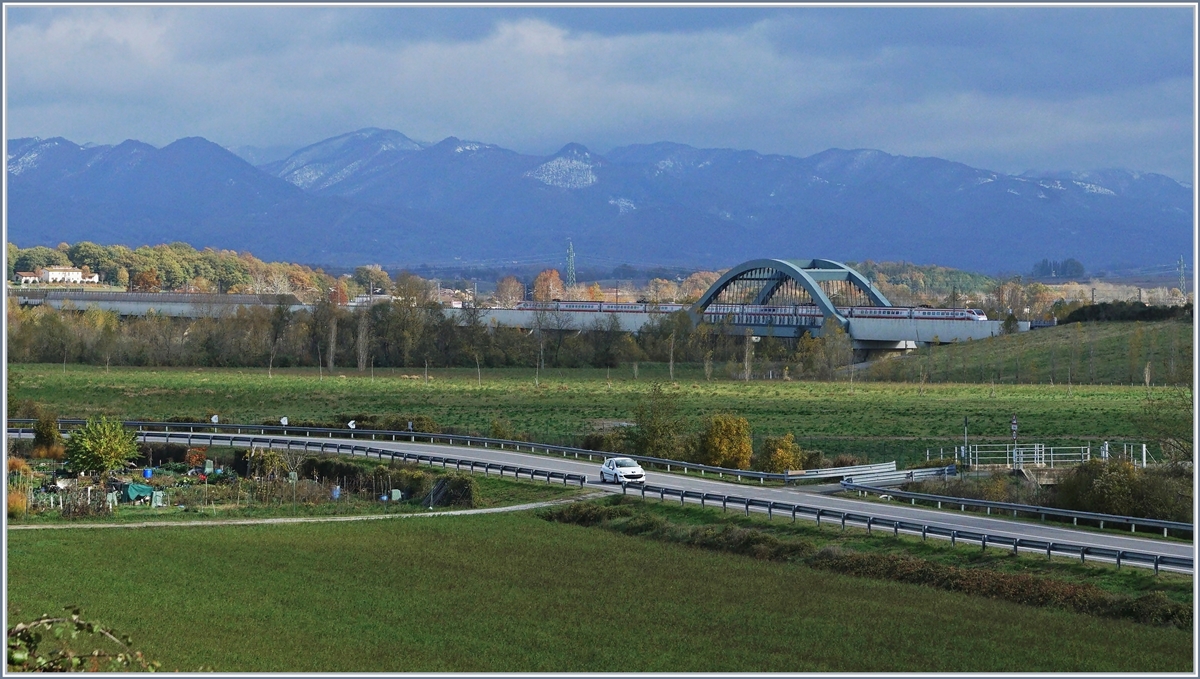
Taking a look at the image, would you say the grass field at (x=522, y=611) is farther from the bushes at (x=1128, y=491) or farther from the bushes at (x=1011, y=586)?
the bushes at (x=1128, y=491)

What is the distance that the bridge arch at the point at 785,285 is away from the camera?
171 metres

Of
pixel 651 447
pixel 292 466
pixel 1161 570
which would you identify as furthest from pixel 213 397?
pixel 1161 570

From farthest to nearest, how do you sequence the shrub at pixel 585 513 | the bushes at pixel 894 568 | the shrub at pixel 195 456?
the shrub at pixel 195 456 < the shrub at pixel 585 513 < the bushes at pixel 894 568

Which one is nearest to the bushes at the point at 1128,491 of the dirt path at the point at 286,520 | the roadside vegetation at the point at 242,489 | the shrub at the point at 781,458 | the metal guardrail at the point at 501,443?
the metal guardrail at the point at 501,443

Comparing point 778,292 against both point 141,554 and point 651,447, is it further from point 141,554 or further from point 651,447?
point 141,554

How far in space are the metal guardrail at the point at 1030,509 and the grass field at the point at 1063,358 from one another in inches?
2297

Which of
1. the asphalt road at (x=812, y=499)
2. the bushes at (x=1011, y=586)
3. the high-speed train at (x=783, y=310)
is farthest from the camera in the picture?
the high-speed train at (x=783, y=310)

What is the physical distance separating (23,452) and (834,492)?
3815cm

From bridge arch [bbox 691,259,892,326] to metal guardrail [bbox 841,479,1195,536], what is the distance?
118m

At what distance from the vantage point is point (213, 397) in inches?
3765

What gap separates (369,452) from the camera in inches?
2400

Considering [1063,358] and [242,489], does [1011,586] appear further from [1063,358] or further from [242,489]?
[1063,358]

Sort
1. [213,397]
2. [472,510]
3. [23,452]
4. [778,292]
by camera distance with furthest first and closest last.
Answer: [778,292]
[213,397]
[23,452]
[472,510]

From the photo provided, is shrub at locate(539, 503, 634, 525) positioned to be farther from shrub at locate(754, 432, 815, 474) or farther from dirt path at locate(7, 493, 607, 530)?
shrub at locate(754, 432, 815, 474)
